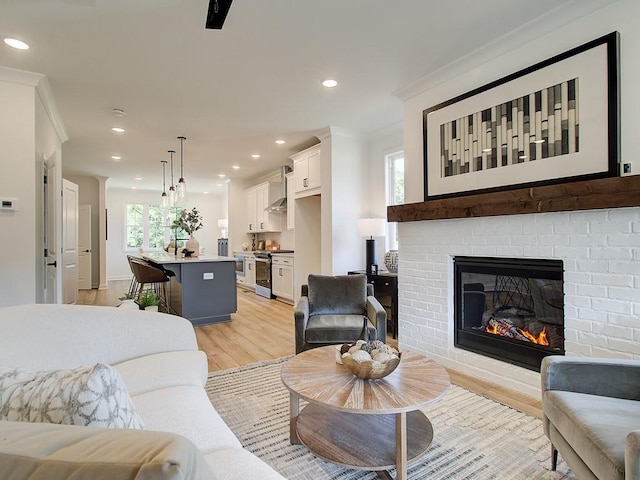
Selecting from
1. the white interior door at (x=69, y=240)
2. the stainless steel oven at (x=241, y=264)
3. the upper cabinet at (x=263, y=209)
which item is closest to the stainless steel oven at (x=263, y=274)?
the upper cabinet at (x=263, y=209)

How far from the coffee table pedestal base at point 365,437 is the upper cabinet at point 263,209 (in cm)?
565

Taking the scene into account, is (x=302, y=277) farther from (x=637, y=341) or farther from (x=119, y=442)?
(x=119, y=442)

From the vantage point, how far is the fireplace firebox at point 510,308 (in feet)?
8.16

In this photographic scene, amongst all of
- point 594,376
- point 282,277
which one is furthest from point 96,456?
point 282,277

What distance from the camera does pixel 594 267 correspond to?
7.14 feet

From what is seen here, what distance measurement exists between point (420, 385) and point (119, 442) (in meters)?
1.47

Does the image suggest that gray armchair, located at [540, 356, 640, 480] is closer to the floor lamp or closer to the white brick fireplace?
the white brick fireplace

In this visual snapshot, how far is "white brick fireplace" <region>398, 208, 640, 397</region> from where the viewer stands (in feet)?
6.72

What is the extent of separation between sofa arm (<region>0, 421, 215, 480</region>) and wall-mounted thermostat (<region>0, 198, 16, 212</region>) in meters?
3.32

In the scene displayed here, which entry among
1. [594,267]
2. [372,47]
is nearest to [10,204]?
[372,47]

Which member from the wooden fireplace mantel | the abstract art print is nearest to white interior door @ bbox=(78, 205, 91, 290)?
the wooden fireplace mantel

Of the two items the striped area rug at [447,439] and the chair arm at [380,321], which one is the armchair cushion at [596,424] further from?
the chair arm at [380,321]

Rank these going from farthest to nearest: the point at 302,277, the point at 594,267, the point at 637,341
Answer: the point at 302,277
the point at 594,267
the point at 637,341

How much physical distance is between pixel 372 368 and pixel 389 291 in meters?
2.50
